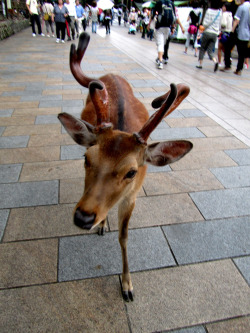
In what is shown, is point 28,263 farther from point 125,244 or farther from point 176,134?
point 176,134

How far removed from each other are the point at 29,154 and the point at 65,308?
9.09 ft

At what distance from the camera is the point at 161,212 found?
327 centimetres

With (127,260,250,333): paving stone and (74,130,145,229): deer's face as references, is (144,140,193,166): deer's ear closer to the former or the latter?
(74,130,145,229): deer's face

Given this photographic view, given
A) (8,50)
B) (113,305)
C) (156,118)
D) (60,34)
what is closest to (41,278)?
(113,305)

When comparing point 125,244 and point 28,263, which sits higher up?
point 125,244

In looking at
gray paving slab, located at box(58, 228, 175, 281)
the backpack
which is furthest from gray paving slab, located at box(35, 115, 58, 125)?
the backpack

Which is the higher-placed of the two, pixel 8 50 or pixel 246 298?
pixel 8 50

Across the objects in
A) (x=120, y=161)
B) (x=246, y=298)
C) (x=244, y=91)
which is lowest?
(x=246, y=298)

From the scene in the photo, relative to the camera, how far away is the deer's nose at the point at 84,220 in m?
1.74

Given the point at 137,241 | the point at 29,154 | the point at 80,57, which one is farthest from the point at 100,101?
the point at 29,154

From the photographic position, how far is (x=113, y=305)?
227 cm

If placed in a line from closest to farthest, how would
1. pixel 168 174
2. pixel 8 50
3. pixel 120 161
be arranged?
1. pixel 120 161
2. pixel 168 174
3. pixel 8 50

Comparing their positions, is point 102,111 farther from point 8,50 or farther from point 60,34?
point 60,34

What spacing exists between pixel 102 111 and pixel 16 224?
5.58 feet
